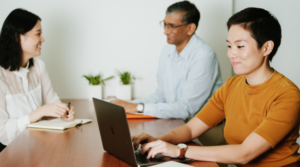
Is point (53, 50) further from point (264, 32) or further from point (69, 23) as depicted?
point (264, 32)

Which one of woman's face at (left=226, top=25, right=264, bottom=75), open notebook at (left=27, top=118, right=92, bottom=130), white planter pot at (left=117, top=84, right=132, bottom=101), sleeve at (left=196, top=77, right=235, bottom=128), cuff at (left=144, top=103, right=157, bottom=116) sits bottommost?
white planter pot at (left=117, top=84, right=132, bottom=101)

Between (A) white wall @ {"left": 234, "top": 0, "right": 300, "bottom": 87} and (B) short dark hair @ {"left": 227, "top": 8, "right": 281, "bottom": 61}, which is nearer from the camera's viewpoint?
(B) short dark hair @ {"left": 227, "top": 8, "right": 281, "bottom": 61}

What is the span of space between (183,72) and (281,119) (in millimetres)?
1110

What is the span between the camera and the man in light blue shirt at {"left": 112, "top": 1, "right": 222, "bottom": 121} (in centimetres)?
183

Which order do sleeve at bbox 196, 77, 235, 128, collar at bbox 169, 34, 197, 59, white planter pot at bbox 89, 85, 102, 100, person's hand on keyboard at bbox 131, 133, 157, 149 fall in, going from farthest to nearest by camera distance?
white planter pot at bbox 89, 85, 102, 100 < collar at bbox 169, 34, 197, 59 < sleeve at bbox 196, 77, 235, 128 < person's hand on keyboard at bbox 131, 133, 157, 149

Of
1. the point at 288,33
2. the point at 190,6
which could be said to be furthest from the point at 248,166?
the point at 190,6

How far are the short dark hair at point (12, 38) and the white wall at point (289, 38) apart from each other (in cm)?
176

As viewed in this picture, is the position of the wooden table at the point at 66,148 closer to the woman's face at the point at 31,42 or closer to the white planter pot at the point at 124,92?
the woman's face at the point at 31,42

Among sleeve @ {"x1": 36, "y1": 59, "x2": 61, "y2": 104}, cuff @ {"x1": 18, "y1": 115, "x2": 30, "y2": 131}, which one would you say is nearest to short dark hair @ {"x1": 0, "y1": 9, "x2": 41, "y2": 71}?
sleeve @ {"x1": 36, "y1": 59, "x2": 61, "y2": 104}

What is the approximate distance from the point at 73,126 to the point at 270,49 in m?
1.12

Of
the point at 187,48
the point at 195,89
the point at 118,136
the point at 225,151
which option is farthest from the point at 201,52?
the point at 118,136

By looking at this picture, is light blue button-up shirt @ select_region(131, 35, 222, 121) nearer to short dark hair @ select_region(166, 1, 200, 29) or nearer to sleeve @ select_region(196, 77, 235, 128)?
short dark hair @ select_region(166, 1, 200, 29)

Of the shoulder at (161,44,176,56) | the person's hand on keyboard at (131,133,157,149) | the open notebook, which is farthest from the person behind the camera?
the shoulder at (161,44,176,56)

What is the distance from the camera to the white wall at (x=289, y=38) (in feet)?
5.79
